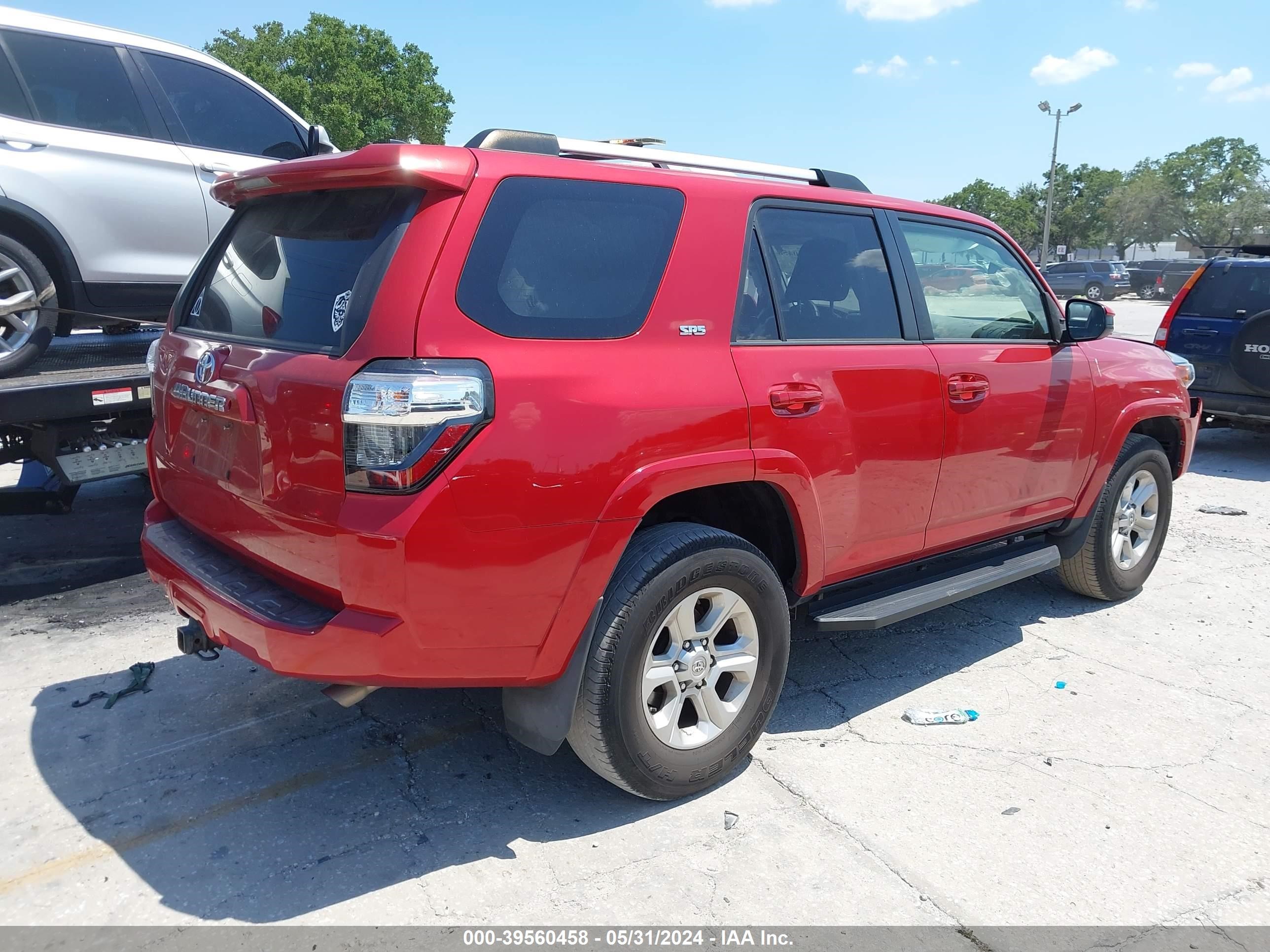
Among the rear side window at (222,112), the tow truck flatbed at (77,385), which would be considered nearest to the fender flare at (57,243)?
the tow truck flatbed at (77,385)

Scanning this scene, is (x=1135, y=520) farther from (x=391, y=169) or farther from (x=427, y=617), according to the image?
(x=391, y=169)

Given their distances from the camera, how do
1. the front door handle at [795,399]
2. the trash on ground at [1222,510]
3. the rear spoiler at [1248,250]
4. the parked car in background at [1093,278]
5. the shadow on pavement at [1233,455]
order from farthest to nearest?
the parked car in background at [1093,278] < the rear spoiler at [1248,250] < the shadow on pavement at [1233,455] < the trash on ground at [1222,510] < the front door handle at [795,399]

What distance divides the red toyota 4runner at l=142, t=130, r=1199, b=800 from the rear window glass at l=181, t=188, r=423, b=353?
0.01m

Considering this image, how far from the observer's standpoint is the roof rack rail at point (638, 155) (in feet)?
9.29

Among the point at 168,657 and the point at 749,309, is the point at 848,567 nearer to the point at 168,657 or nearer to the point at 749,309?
the point at 749,309

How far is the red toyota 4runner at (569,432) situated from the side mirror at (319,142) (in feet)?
2.80

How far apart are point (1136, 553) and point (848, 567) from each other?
2.52 meters

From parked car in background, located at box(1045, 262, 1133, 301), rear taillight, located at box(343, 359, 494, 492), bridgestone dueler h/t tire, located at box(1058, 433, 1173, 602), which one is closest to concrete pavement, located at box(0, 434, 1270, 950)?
bridgestone dueler h/t tire, located at box(1058, 433, 1173, 602)

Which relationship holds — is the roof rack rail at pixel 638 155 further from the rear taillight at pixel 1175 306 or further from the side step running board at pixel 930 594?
the rear taillight at pixel 1175 306

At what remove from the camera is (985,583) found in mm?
3957

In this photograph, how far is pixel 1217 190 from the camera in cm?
7394
